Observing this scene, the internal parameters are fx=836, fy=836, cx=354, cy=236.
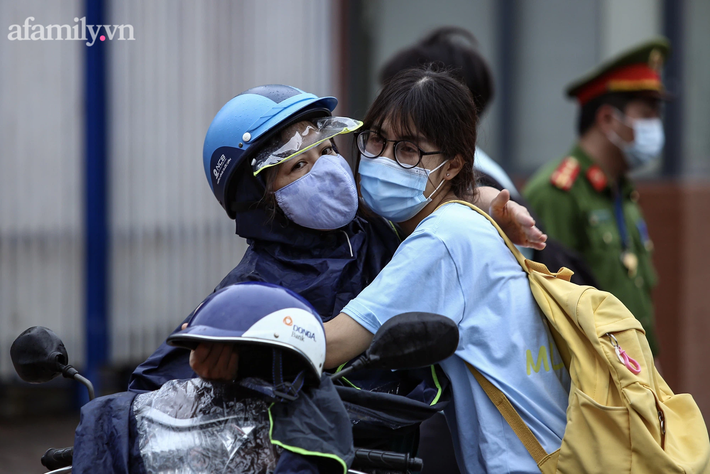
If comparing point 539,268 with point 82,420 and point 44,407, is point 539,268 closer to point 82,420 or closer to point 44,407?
point 82,420

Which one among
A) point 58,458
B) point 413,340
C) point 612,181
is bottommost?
point 58,458

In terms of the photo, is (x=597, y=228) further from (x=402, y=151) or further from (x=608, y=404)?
(x=608, y=404)

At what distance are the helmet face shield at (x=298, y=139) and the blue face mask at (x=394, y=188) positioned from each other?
133mm

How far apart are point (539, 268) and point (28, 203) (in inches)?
164

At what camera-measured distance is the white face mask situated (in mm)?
4801

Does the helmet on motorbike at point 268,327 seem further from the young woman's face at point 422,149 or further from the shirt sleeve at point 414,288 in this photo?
the young woman's face at point 422,149

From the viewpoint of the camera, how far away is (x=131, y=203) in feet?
19.0

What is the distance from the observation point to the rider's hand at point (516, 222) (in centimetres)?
227

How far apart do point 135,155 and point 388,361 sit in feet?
14.6

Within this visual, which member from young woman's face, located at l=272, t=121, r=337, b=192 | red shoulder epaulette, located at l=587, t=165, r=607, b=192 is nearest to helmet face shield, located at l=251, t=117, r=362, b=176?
young woman's face, located at l=272, t=121, r=337, b=192

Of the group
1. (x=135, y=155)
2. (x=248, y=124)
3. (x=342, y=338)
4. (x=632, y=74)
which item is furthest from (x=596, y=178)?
(x=135, y=155)

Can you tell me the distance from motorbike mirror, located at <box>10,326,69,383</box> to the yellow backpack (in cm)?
99

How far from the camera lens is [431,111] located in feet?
7.21

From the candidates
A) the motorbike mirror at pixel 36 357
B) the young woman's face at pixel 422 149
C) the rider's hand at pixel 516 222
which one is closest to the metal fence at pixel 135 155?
the motorbike mirror at pixel 36 357
